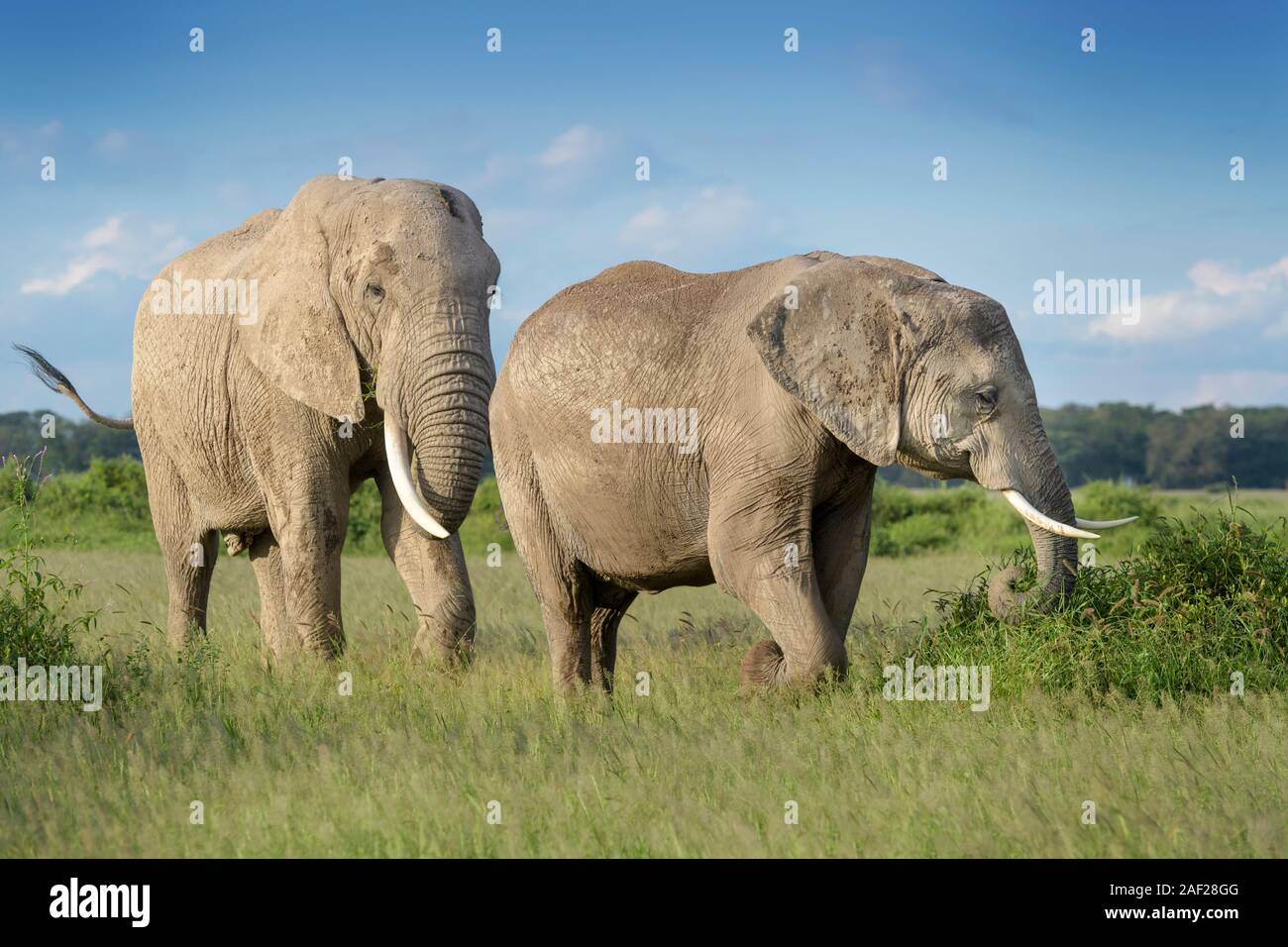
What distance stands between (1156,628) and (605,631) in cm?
→ 330

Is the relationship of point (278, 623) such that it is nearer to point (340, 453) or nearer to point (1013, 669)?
point (340, 453)

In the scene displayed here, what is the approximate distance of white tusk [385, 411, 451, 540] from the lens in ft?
30.8

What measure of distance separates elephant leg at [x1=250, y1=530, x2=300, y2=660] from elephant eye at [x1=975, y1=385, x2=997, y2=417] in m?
5.38

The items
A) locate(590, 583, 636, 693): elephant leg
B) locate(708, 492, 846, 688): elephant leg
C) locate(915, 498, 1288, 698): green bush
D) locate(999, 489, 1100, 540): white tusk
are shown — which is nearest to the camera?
locate(999, 489, 1100, 540): white tusk

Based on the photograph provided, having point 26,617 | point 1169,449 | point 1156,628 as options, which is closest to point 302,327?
point 26,617

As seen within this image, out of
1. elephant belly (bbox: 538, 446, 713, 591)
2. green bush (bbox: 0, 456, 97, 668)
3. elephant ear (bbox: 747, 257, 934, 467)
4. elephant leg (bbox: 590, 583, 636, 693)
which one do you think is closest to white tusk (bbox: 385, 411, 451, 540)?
elephant belly (bbox: 538, 446, 713, 591)

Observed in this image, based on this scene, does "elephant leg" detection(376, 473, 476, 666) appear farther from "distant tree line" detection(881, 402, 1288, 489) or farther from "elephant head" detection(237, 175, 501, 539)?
"distant tree line" detection(881, 402, 1288, 489)

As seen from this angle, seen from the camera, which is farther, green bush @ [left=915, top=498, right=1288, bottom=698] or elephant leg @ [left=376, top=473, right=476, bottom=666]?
elephant leg @ [left=376, top=473, right=476, bottom=666]

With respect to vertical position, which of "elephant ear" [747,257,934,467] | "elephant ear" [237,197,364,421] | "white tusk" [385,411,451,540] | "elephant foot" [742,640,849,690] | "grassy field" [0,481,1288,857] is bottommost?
"grassy field" [0,481,1288,857]

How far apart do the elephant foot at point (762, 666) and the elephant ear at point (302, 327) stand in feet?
9.87

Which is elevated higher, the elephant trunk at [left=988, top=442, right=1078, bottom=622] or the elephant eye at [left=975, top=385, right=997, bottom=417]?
the elephant eye at [left=975, top=385, right=997, bottom=417]

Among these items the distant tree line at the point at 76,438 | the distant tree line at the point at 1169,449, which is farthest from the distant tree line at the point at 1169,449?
the distant tree line at the point at 76,438

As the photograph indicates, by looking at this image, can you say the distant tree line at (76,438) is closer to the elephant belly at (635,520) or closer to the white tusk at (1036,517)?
the elephant belly at (635,520)

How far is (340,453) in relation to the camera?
34.6ft
